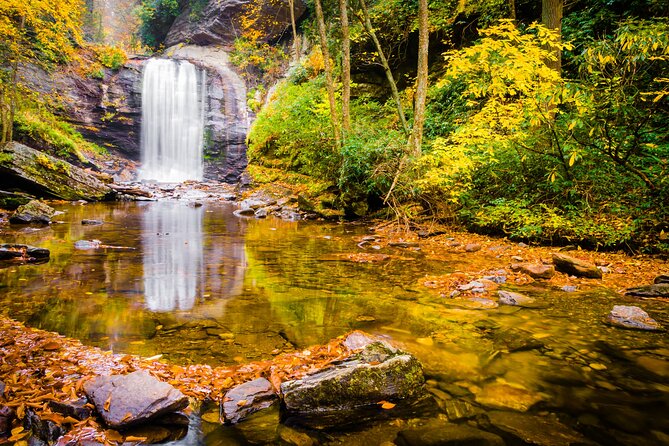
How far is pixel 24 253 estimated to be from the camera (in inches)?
217

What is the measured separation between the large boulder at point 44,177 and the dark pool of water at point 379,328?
382 inches

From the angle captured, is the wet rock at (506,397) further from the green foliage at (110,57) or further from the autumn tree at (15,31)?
the green foliage at (110,57)

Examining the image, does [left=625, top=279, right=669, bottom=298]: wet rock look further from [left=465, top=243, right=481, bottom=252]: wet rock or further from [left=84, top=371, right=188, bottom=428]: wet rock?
[left=84, top=371, right=188, bottom=428]: wet rock

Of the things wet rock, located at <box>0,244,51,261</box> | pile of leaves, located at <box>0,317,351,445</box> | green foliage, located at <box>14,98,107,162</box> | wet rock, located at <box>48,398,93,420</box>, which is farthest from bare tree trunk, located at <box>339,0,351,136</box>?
green foliage, located at <box>14,98,107,162</box>

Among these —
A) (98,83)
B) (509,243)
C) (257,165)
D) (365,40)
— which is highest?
(98,83)

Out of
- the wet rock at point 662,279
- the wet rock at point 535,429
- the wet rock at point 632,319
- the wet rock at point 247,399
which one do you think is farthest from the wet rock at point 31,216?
the wet rock at point 662,279

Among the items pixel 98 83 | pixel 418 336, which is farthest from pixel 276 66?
pixel 418 336

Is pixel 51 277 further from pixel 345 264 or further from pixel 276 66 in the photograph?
pixel 276 66

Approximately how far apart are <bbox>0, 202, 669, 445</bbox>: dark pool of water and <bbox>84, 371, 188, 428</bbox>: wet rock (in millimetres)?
198

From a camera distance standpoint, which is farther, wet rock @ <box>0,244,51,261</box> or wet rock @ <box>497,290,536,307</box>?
wet rock @ <box>0,244,51,261</box>

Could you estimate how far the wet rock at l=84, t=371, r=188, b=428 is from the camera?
184 centimetres

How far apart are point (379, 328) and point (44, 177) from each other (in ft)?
51.8

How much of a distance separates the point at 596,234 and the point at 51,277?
785 centimetres

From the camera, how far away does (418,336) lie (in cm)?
308
